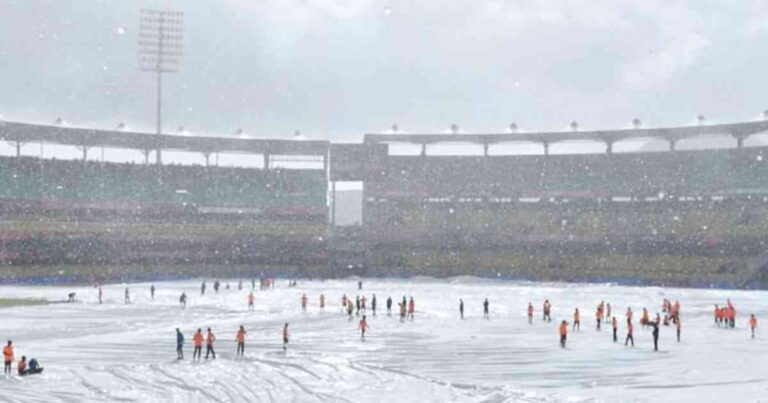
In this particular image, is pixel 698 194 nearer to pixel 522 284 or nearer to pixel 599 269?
pixel 599 269

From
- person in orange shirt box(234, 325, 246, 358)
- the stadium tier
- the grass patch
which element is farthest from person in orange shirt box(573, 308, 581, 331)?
the stadium tier

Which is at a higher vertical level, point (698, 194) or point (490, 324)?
point (698, 194)

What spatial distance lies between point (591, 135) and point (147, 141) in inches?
1739

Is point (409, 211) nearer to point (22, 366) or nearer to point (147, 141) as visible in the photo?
point (147, 141)

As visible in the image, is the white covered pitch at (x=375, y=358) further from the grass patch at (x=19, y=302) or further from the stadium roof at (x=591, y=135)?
the stadium roof at (x=591, y=135)

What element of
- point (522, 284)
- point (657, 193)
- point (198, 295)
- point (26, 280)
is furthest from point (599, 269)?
point (26, 280)

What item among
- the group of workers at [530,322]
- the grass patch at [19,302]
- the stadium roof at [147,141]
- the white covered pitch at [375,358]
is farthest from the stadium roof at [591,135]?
the grass patch at [19,302]

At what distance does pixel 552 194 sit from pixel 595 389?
63.7 metres

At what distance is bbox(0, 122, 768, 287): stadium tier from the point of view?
65688 mm

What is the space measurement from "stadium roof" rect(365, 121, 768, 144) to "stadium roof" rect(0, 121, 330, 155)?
891cm

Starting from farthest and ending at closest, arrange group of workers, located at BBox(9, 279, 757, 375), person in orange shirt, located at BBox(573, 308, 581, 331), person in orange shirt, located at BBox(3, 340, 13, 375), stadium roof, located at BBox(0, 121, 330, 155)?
stadium roof, located at BBox(0, 121, 330, 155) < person in orange shirt, located at BBox(573, 308, 581, 331) < group of workers, located at BBox(9, 279, 757, 375) < person in orange shirt, located at BBox(3, 340, 13, 375)

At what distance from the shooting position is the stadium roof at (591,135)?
71.1 metres

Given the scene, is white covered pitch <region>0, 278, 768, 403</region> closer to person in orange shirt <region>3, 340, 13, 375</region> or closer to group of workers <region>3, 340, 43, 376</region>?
group of workers <region>3, 340, 43, 376</region>

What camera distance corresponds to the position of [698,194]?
241 ft
